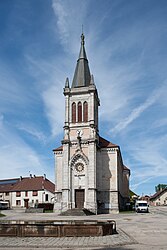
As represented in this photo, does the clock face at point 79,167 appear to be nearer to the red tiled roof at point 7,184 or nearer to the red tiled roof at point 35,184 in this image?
the red tiled roof at point 35,184

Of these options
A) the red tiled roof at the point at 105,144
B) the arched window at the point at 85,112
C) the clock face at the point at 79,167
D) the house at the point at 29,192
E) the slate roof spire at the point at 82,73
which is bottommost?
the house at the point at 29,192

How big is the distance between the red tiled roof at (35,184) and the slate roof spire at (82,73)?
100 feet

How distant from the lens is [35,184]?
7312 cm

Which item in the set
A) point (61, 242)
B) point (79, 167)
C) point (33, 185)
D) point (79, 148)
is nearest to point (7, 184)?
point (33, 185)

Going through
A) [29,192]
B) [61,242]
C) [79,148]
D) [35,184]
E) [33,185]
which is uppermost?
[79,148]

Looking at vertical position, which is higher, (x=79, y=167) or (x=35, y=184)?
(x=79, y=167)

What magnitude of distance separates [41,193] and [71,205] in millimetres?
26935

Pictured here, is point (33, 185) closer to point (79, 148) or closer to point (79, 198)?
point (79, 198)

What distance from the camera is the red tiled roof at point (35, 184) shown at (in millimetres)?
71750

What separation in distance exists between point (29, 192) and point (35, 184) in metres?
2.51

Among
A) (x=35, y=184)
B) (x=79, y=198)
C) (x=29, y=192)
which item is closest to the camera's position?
(x=79, y=198)

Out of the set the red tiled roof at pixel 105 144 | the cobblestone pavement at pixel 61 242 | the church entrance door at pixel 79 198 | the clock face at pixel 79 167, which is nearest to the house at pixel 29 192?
the red tiled roof at pixel 105 144

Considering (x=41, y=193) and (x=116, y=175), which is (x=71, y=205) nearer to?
(x=116, y=175)

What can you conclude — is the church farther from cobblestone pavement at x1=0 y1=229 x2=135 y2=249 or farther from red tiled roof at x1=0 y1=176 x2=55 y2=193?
cobblestone pavement at x1=0 y1=229 x2=135 y2=249
